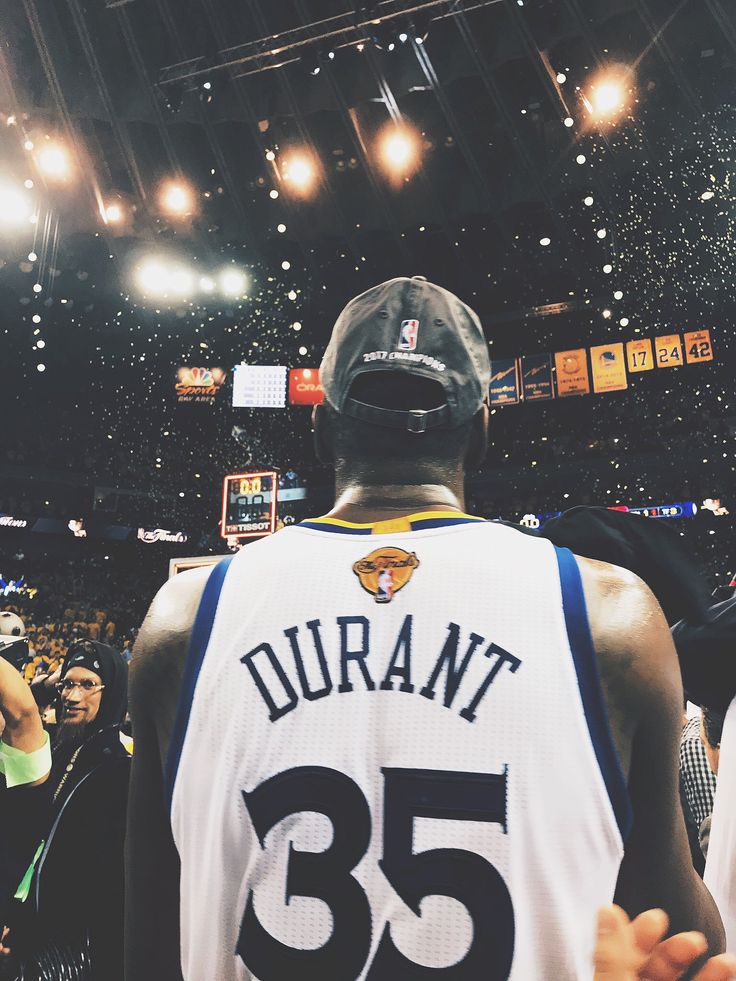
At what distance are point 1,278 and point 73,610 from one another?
9.75m

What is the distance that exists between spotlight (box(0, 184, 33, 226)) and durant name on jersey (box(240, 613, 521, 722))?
1669 cm

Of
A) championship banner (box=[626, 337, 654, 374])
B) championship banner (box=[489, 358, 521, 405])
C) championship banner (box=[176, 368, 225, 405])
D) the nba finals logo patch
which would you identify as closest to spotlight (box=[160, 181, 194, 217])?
championship banner (box=[176, 368, 225, 405])

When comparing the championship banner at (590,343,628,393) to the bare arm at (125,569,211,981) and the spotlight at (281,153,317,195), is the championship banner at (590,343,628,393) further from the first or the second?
the bare arm at (125,569,211,981)

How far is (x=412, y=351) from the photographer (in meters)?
1.31

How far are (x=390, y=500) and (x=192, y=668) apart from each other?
470 millimetres

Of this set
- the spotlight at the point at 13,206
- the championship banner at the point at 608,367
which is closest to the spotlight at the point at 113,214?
the spotlight at the point at 13,206

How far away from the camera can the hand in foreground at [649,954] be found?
2.89ft

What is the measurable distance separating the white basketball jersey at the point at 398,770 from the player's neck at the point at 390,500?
0.09 metres

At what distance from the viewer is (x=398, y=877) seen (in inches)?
37.7

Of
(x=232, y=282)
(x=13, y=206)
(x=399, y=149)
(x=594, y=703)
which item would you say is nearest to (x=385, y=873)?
(x=594, y=703)

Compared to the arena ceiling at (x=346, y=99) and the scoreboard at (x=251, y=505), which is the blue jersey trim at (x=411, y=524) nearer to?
the arena ceiling at (x=346, y=99)

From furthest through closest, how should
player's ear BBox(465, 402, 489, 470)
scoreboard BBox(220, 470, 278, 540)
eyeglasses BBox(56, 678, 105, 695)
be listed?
scoreboard BBox(220, 470, 278, 540)
eyeglasses BBox(56, 678, 105, 695)
player's ear BBox(465, 402, 489, 470)

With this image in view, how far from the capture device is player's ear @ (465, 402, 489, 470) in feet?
4.50

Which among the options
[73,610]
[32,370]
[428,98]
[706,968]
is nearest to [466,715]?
[706,968]
